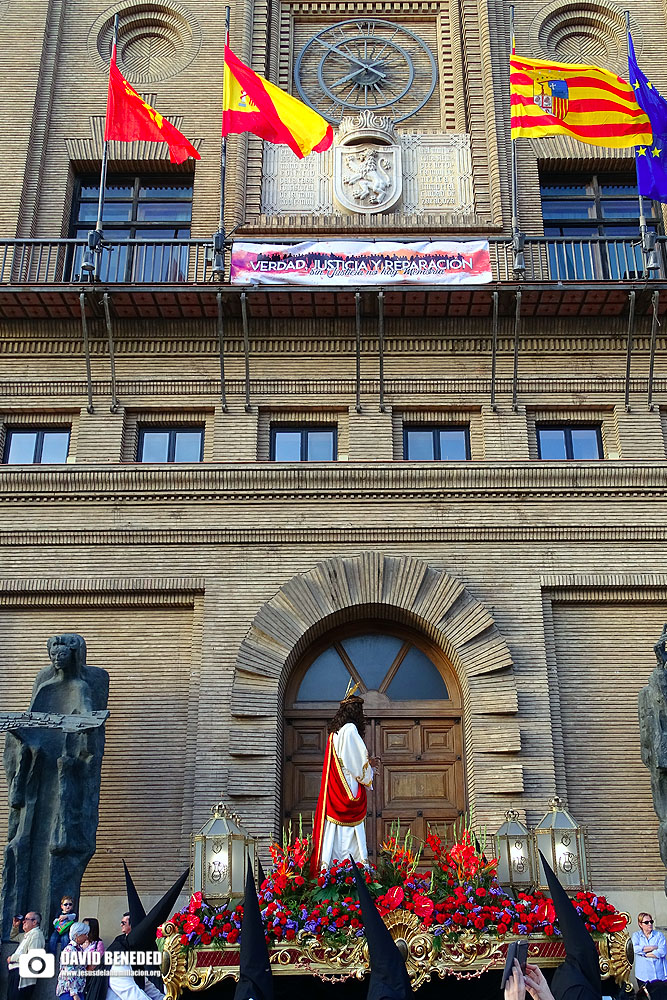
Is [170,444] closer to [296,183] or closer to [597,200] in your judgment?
[296,183]

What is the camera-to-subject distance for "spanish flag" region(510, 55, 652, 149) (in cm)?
1722

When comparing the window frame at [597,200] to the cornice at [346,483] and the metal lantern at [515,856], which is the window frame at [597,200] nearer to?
the cornice at [346,483]

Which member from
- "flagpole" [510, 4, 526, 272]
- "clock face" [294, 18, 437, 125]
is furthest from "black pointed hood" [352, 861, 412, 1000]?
"clock face" [294, 18, 437, 125]

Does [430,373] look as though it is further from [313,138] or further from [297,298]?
[313,138]

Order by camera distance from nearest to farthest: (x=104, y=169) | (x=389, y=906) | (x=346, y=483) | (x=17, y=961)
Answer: (x=389, y=906)
(x=17, y=961)
(x=346, y=483)
(x=104, y=169)

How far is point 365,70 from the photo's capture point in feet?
66.1

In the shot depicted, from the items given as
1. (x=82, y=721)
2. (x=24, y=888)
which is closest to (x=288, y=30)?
(x=82, y=721)

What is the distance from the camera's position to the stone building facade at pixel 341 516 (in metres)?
14.8

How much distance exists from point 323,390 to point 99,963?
29.8 feet

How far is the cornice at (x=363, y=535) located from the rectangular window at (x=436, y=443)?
1.37 metres

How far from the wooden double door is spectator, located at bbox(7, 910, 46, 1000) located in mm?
4261

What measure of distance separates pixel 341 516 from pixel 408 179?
6.30 meters

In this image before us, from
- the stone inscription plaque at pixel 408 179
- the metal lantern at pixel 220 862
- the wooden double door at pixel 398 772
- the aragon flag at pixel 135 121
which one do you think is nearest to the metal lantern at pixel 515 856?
the wooden double door at pixel 398 772

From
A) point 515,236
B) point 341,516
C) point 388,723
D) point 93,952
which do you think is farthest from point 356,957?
point 515,236
